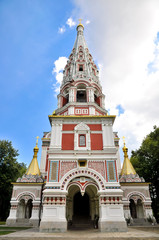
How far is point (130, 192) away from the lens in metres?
14.7

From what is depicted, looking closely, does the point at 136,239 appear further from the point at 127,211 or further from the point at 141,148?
the point at 141,148

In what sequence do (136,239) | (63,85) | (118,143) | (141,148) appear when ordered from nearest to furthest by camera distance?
(136,239), (63,85), (118,143), (141,148)

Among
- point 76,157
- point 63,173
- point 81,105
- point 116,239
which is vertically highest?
point 81,105

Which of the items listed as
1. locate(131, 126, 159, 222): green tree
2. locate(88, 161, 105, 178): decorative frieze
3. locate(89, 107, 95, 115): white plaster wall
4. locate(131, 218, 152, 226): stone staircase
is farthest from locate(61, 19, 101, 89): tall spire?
locate(131, 218, 152, 226): stone staircase

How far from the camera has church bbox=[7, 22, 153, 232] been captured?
1099 cm

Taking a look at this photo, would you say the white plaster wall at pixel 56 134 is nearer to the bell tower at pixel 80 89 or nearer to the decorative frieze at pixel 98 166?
the bell tower at pixel 80 89

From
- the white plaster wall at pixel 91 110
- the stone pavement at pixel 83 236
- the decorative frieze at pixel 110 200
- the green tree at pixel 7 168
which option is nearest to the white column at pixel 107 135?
the white plaster wall at pixel 91 110

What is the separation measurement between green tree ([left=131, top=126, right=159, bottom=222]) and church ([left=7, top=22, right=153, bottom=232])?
170 inches

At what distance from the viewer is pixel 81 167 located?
1206cm

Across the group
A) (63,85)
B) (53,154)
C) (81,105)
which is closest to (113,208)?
(53,154)

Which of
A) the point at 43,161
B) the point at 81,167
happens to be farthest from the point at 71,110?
the point at 43,161

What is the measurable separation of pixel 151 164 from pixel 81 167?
12.5 m

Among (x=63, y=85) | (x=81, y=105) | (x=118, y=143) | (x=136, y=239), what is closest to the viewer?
(x=136, y=239)

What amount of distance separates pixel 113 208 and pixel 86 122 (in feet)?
21.3
